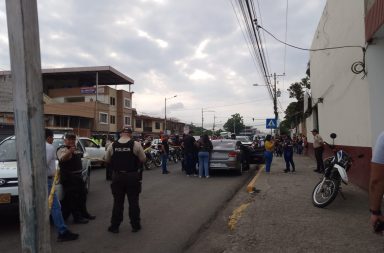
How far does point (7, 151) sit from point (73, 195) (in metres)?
2.20

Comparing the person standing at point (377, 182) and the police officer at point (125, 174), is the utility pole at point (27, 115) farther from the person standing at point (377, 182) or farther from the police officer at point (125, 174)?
the police officer at point (125, 174)

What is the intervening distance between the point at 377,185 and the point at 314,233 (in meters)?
3.23

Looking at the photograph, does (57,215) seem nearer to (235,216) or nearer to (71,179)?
(71,179)

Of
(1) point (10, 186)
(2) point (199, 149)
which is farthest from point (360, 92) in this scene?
(1) point (10, 186)

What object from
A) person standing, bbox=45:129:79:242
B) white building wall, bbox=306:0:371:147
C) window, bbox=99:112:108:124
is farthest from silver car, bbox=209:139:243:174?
window, bbox=99:112:108:124

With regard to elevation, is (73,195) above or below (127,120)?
below

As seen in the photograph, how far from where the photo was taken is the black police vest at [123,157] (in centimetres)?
678

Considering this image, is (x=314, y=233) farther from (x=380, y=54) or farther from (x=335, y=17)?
(x=335, y=17)

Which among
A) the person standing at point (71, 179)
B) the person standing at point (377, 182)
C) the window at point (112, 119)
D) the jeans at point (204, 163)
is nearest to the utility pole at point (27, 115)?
the person standing at point (377, 182)

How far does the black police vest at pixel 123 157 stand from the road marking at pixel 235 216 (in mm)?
2013

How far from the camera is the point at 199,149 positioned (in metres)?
15.1

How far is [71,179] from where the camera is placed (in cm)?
743

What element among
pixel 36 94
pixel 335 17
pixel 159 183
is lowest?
pixel 159 183

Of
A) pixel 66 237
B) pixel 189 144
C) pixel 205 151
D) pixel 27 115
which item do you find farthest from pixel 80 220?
pixel 189 144
